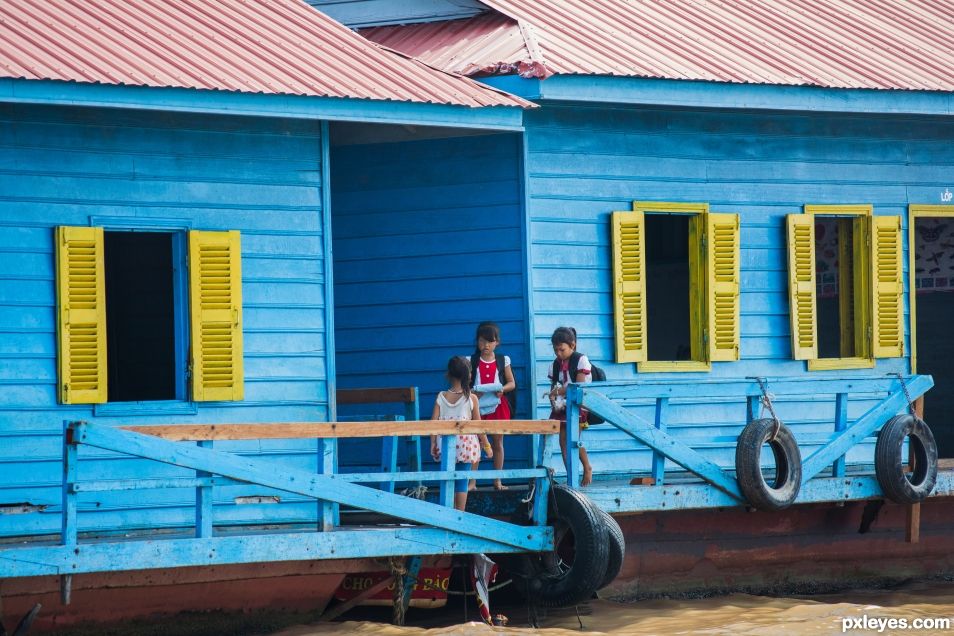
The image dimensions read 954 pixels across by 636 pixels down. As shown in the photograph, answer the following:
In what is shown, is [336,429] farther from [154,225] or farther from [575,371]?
[575,371]

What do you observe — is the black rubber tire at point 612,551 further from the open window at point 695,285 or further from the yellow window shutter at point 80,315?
the yellow window shutter at point 80,315

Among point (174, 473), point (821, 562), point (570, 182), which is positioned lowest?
point (821, 562)

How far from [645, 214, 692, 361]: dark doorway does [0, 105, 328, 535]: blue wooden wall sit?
20.8 ft

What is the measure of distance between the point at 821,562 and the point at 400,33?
19.0ft

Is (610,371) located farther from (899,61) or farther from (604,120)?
(899,61)

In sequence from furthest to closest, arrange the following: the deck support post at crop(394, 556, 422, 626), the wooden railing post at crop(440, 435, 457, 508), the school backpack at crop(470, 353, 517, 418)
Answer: the school backpack at crop(470, 353, 517, 418) → the deck support post at crop(394, 556, 422, 626) → the wooden railing post at crop(440, 435, 457, 508)

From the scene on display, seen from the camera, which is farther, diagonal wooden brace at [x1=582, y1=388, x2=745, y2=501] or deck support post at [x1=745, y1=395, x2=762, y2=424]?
deck support post at [x1=745, y1=395, x2=762, y2=424]

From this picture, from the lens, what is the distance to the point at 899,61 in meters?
14.5

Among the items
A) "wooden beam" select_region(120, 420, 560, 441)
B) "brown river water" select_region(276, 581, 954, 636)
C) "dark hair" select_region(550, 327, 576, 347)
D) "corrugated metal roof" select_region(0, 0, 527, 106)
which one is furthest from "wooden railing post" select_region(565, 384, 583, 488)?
"corrugated metal roof" select_region(0, 0, 527, 106)

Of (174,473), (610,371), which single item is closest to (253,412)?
(174,473)

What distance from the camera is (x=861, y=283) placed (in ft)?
46.5

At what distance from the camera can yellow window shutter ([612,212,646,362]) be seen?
12.8 m

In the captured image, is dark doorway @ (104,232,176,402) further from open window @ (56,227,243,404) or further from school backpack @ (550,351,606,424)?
school backpack @ (550,351,606,424)

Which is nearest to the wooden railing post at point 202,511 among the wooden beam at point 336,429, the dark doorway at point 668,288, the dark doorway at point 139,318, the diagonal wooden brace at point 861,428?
the wooden beam at point 336,429
